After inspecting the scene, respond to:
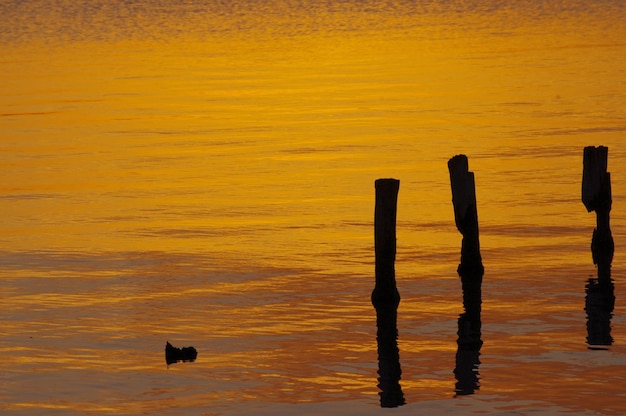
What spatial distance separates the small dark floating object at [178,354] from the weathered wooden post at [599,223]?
19.9ft

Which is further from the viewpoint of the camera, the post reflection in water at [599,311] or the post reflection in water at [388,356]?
the post reflection in water at [599,311]

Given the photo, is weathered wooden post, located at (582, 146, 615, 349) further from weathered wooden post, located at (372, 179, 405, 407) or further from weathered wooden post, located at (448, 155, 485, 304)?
weathered wooden post, located at (372, 179, 405, 407)

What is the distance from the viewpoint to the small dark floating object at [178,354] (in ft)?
67.4

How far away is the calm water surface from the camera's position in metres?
19.7

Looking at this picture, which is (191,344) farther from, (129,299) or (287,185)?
(287,185)

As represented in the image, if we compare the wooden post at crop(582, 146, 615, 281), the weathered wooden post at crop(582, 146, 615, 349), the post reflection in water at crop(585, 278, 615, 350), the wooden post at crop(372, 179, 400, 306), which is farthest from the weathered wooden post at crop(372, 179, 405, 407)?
the wooden post at crop(582, 146, 615, 281)

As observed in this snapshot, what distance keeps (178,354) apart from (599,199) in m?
8.37

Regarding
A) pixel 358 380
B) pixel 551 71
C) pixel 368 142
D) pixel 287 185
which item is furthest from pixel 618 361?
pixel 551 71

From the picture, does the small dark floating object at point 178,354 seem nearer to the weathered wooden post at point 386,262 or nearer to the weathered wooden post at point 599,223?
the weathered wooden post at point 386,262

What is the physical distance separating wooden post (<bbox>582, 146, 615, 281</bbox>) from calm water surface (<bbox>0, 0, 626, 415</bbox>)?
39 cm

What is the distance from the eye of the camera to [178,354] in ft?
Answer: 67.5

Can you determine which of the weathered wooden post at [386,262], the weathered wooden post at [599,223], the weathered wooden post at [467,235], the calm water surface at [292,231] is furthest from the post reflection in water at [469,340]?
the weathered wooden post at [599,223]

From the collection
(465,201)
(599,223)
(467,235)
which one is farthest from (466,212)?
(599,223)

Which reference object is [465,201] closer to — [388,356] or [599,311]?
[599,311]
